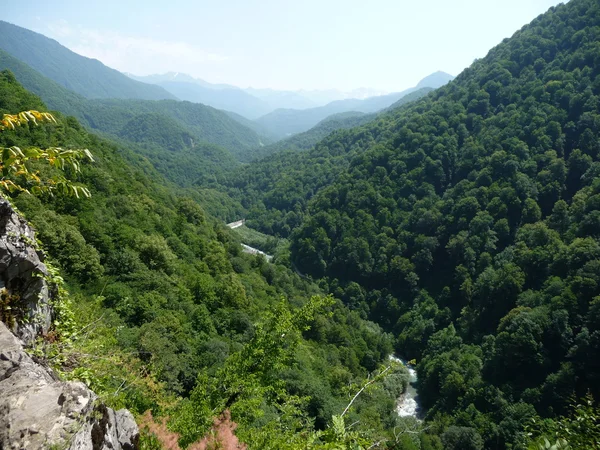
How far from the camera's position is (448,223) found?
7238 centimetres

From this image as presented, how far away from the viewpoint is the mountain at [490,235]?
144 feet

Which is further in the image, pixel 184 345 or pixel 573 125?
pixel 573 125

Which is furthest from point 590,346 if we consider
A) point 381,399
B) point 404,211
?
point 404,211

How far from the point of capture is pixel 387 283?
73625 mm

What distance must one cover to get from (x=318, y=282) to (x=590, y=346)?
46261 millimetres

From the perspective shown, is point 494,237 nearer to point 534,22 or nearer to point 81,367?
point 81,367

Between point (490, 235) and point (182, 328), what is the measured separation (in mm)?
57009

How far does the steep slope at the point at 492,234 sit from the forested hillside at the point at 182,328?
12242 millimetres

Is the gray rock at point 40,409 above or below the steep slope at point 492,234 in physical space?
above

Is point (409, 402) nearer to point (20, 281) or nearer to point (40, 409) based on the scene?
point (20, 281)

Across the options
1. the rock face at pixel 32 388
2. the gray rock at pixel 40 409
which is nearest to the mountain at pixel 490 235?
the rock face at pixel 32 388

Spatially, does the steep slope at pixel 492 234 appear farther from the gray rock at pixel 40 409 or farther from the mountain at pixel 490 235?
the gray rock at pixel 40 409

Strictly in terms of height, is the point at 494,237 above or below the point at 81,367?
below

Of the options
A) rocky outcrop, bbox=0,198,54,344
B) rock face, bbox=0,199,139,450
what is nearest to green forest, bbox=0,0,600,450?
rocky outcrop, bbox=0,198,54,344
